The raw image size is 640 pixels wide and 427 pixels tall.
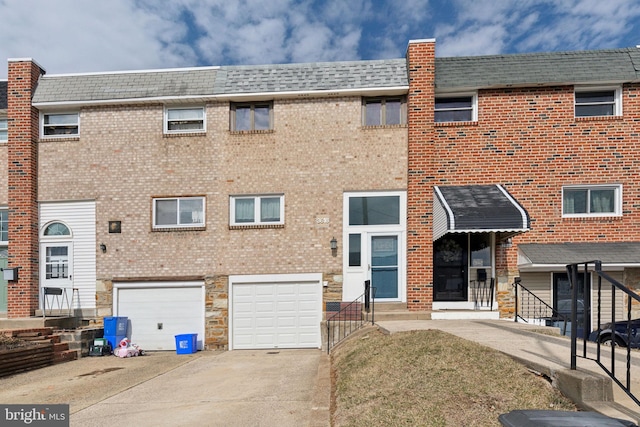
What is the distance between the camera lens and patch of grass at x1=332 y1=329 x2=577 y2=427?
4453 mm

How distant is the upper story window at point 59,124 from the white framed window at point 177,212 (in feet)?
12.2

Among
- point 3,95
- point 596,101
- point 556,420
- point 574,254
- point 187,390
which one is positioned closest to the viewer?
point 556,420

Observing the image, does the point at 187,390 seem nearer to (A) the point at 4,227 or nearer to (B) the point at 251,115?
(B) the point at 251,115

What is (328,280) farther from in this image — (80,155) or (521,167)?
(80,155)

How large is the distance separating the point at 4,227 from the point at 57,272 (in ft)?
8.30

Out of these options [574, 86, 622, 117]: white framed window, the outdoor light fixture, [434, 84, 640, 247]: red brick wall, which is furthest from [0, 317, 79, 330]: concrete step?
[574, 86, 622, 117]: white framed window

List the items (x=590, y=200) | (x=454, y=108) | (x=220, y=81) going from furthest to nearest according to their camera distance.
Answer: (x=220, y=81) → (x=454, y=108) → (x=590, y=200)

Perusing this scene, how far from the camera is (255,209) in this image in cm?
1321

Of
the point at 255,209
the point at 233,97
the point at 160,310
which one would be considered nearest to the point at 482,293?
the point at 255,209

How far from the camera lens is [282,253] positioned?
12.9 meters

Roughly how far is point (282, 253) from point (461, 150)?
6208 mm

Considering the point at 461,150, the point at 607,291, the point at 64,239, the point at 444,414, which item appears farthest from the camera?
the point at 64,239

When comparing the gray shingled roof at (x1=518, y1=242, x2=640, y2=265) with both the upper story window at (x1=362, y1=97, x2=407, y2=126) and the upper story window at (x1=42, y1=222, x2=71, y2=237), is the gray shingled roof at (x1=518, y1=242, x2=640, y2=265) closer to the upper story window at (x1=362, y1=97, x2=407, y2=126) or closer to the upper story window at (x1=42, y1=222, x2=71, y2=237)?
the upper story window at (x1=362, y1=97, x2=407, y2=126)

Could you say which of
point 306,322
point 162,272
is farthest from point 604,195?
point 162,272
